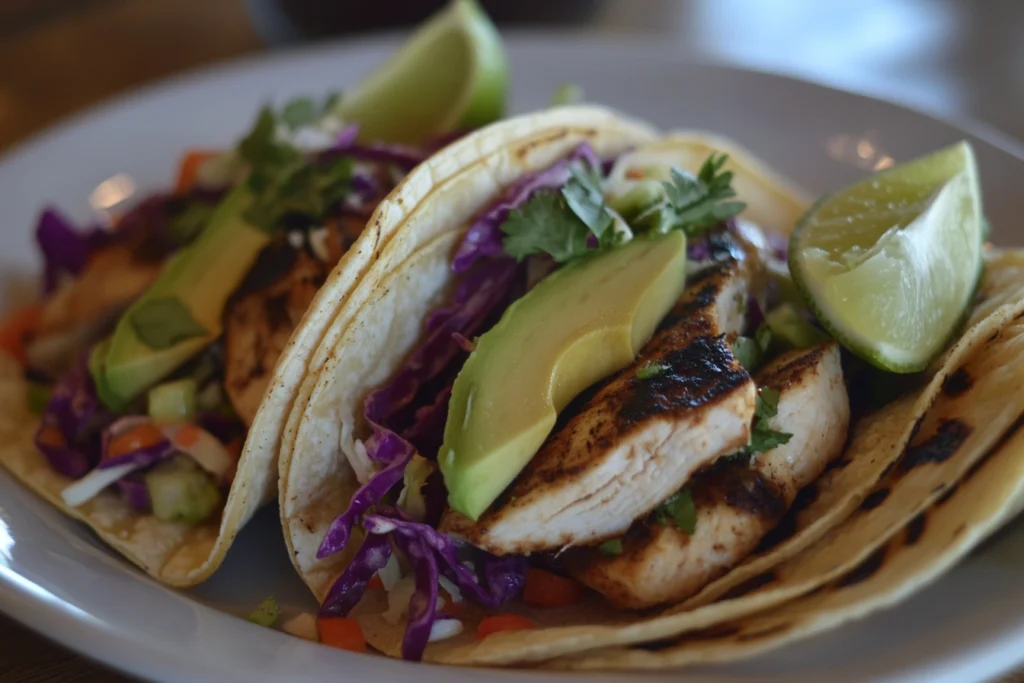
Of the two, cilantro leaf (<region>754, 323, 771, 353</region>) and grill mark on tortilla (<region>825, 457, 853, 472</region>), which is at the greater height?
cilantro leaf (<region>754, 323, 771, 353</region>)

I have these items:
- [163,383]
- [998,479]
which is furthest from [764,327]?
[163,383]

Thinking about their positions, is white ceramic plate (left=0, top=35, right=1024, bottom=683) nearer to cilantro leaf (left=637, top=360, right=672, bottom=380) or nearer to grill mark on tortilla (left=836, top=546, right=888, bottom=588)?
grill mark on tortilla (left=836, top=546, right=888, bottom=588)

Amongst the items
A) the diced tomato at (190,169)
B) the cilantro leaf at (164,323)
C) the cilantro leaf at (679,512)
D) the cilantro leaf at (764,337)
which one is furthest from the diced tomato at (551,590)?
the diced tomato at (190,169)

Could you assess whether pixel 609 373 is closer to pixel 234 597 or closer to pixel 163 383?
pixel 234 597

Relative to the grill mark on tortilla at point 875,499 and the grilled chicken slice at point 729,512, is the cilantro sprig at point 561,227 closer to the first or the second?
the grilled chicken slice at point 729,512

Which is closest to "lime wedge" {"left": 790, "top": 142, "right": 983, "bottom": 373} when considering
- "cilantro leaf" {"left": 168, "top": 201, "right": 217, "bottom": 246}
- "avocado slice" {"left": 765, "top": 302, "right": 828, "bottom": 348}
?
"avocado slice" {"left": 765, "top": 302, "right": 828, "bottom": 348}

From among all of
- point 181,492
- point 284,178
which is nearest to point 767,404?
point 181,492
